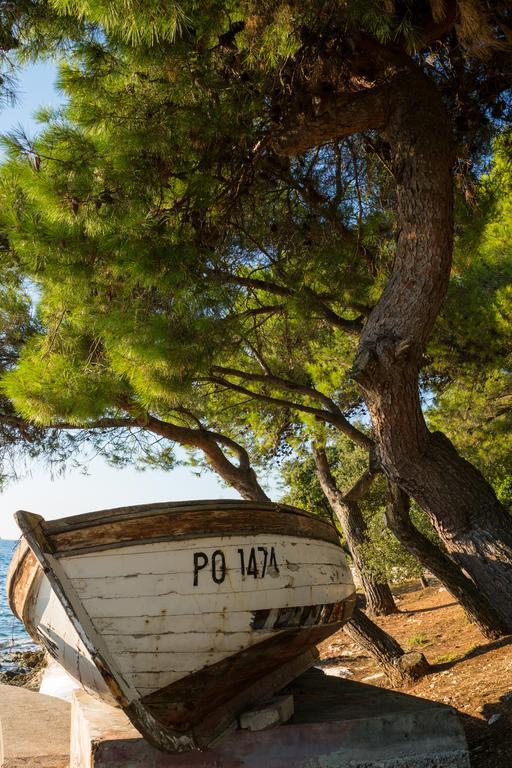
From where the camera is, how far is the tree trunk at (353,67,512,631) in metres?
4.24

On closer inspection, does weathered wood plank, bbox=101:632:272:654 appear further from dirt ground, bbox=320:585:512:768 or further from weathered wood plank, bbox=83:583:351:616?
dirt ground, bbox=320:585:512:768

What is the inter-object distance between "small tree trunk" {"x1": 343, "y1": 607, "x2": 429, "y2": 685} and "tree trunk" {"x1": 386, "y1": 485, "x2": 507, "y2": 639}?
0.70 m

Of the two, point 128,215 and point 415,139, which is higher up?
point 415,139

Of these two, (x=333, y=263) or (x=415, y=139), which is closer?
(x=415, y=139)

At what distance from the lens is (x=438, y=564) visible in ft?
19.6

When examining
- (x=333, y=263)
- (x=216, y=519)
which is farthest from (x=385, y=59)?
(x=216, y=519)

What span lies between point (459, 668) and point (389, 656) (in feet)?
2.76

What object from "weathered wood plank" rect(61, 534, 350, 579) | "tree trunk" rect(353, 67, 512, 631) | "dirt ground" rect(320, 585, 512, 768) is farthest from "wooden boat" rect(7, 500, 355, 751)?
"dirt ground" rect(320, 585, 512, 768)

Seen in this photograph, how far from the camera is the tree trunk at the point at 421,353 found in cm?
424

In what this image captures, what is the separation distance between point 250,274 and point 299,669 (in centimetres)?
337

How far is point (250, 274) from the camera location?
6.20 m

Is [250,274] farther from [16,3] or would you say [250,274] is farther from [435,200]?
[16,3]

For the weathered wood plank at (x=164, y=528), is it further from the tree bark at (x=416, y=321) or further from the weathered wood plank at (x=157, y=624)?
the tree bark at (x=416, y=321)

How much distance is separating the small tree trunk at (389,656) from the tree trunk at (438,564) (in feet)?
2.30
